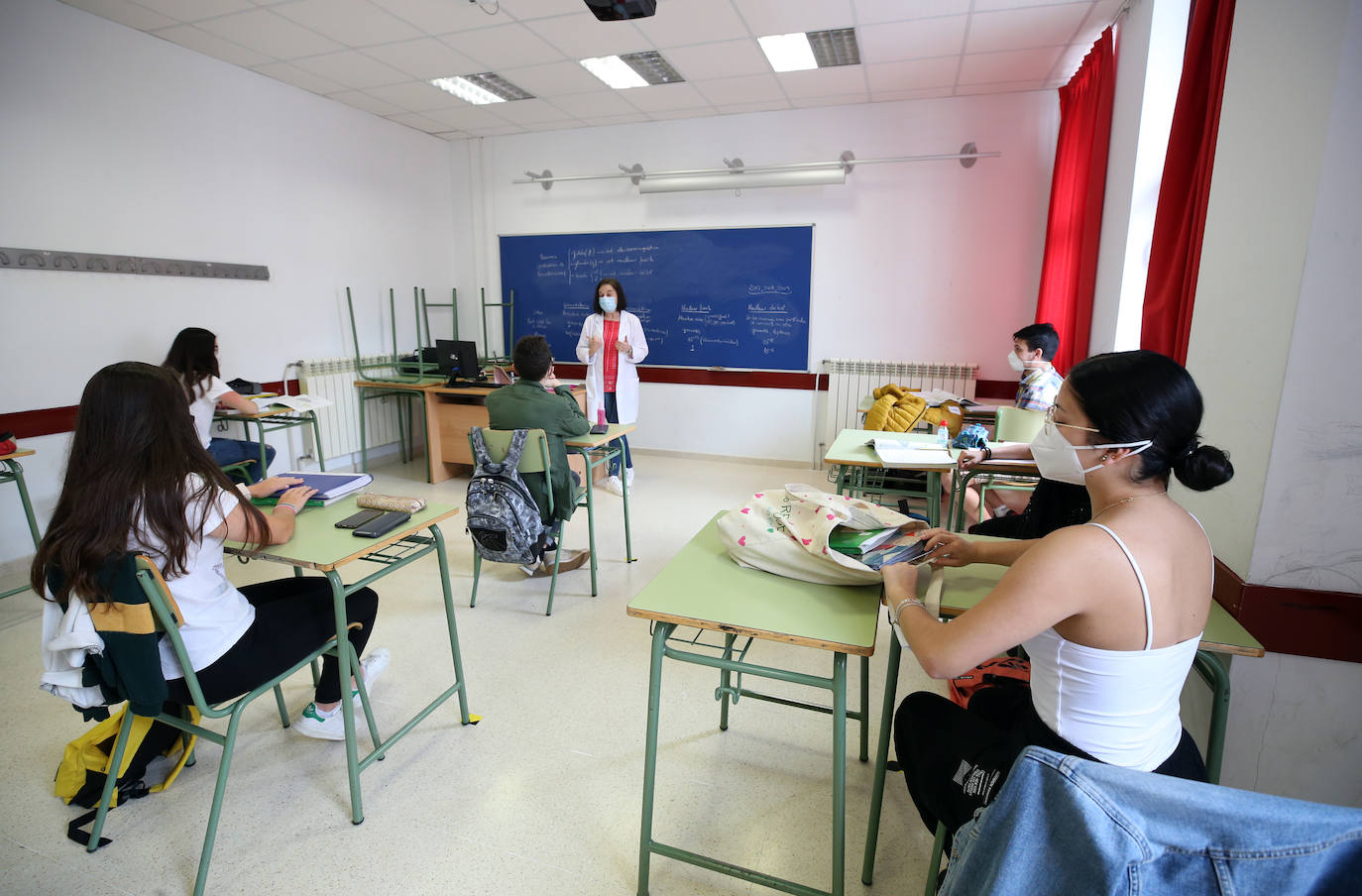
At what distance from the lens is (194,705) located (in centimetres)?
150

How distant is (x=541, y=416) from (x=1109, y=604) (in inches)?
94.1

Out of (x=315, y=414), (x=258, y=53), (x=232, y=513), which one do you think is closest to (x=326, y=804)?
(x=232, y=513)

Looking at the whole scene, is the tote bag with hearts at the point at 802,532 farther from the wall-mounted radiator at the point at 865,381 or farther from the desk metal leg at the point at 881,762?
the wall-mounted radiator at the point at 865,381

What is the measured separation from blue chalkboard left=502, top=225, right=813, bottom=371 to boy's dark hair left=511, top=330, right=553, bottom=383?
9.47 ft

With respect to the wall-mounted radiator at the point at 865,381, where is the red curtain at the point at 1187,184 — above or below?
above

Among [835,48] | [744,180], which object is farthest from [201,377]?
[835,48]

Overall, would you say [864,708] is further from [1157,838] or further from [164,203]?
[164,203]

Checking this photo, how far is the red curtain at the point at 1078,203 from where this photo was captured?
3514mm

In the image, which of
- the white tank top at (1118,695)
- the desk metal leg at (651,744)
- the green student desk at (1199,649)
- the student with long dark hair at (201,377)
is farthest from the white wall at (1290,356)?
the student with long dark hair at (201,377)

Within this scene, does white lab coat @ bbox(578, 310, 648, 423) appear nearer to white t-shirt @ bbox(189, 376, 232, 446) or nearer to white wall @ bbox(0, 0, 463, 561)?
white wall @ bbox(0, 0, 463, 561)

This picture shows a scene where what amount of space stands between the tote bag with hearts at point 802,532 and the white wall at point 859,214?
4052 mm

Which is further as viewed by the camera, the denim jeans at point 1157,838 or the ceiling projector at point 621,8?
the ceiling projector at point 621,8

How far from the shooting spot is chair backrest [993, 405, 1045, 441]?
9.91 feet

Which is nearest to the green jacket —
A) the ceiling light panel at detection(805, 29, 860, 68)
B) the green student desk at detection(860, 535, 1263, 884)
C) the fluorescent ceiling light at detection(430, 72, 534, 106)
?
the green student desk at detection(860, 535, 1263, 884)
